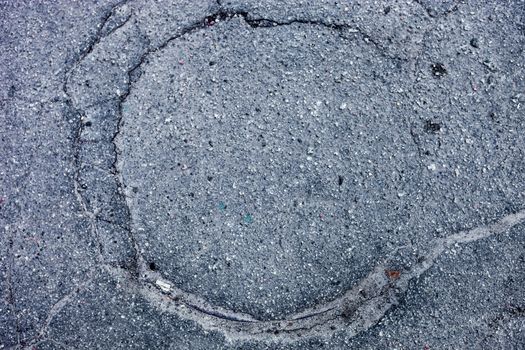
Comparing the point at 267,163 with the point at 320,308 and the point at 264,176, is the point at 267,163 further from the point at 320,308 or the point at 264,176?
the point at 320,308

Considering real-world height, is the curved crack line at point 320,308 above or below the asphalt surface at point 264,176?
below

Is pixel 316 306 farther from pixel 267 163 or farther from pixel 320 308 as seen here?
pixel 267 163

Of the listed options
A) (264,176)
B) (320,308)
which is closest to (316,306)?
(320,308)

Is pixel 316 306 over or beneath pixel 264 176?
beneath

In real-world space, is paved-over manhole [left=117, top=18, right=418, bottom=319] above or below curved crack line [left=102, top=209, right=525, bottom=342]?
above

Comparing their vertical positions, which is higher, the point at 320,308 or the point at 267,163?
the point at 267,163

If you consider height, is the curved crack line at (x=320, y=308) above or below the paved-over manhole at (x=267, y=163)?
below

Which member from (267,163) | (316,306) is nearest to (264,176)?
(267,163)

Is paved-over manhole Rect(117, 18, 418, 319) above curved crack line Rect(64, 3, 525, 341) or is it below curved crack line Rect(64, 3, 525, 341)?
above
